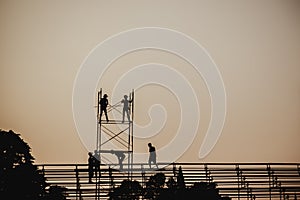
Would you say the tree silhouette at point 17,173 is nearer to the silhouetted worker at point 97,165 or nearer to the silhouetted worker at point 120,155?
the silhouetted worker at point 97,165

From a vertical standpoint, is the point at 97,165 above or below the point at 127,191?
above

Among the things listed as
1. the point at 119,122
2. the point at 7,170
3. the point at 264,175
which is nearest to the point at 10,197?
the point at 7,170

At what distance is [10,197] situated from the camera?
2506 cm

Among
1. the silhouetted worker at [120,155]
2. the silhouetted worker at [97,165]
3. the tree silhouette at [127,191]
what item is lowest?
the tree silhouette at [127,191]

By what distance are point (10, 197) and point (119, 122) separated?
12.1 metres

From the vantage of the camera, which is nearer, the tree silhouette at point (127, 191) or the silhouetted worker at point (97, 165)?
the tree silhouette at point (127, 191)

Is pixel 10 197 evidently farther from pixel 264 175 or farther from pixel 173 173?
pixel 264 175

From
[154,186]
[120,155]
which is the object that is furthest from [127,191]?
[120,155]

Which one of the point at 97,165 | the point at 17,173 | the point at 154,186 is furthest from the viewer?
the point at 97,165

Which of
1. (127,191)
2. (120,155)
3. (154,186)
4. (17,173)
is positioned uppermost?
(120,155)

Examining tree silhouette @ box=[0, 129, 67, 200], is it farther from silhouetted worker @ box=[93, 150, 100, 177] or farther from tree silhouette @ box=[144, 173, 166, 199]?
tree silhouette @ box=[144, 173, 166, 199]

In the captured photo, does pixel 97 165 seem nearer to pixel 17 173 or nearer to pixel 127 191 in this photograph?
pixel 127 191

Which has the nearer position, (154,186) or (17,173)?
(17,173)

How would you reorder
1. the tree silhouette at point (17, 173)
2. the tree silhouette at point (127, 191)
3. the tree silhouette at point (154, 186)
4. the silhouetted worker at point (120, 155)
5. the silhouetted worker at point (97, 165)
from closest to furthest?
1. the tree silhouette at point (17, 173)
2. the tree silhouette at point (127, 191)
3. the tree silhouette at point (154, 186)
4. the silhouetted worker at point (97, 165)
5. the silhouetted worker at point (120, 155)
